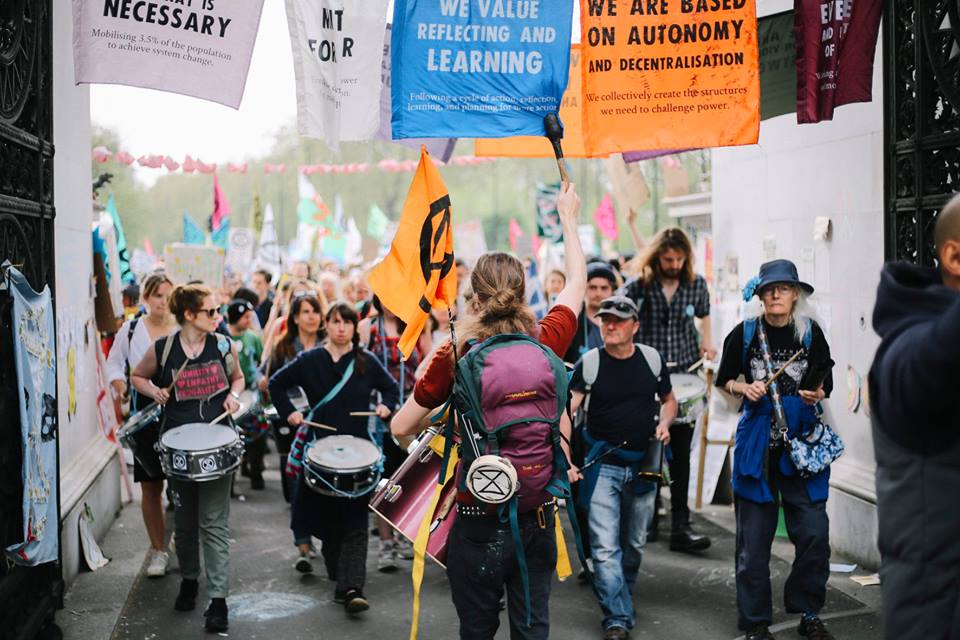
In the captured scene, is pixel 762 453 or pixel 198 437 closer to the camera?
pixel 762 453

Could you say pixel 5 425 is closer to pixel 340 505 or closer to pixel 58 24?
pixel 340 505

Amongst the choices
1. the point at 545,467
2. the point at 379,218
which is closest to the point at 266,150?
the point at 379,218

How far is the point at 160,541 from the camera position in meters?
8.51

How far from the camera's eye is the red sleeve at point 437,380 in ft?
15.3

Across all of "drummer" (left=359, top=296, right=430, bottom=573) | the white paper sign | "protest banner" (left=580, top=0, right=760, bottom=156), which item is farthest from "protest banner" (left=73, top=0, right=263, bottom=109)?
the white paper sign

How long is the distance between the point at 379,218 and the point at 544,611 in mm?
23605

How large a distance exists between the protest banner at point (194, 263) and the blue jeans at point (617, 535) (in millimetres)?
9275

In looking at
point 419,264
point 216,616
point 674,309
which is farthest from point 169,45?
point 674,309

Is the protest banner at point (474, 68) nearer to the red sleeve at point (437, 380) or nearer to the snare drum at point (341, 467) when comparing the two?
the snare drum at point (341, 467)

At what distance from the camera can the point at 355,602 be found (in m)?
7.46

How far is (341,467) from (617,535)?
5.91 feet

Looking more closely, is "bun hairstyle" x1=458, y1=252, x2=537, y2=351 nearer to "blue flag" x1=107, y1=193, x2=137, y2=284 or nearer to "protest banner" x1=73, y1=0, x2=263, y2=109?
"protest banner" x1=73, y1=0, x2=263, y2=109

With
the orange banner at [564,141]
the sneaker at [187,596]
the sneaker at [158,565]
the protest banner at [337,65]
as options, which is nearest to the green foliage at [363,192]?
the orange banner at [564,141]

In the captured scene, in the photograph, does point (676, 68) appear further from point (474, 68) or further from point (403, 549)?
point (403, 549)
